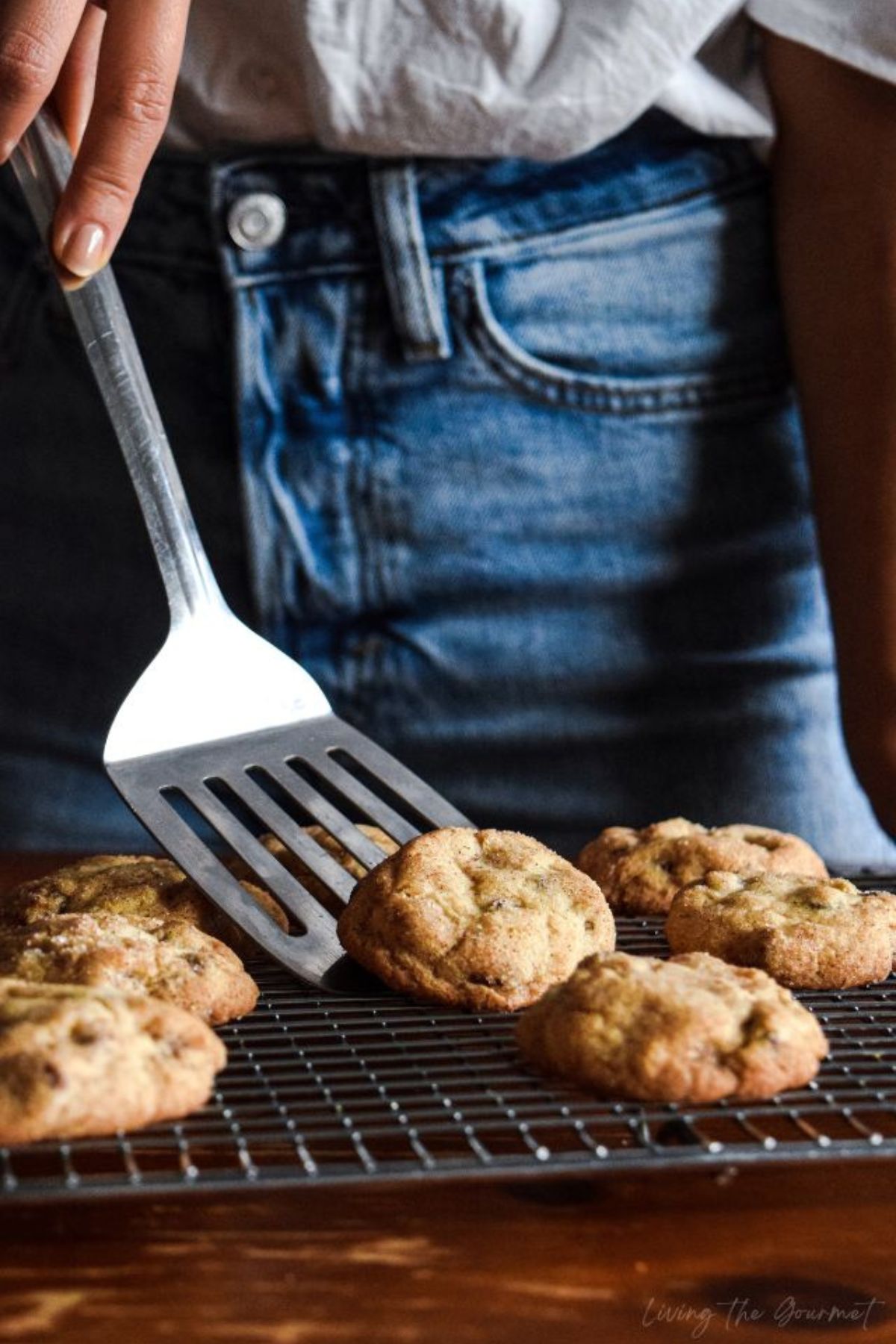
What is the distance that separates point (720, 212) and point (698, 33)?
0.80 ft

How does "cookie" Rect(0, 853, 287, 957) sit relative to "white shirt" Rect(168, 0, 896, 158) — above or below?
below

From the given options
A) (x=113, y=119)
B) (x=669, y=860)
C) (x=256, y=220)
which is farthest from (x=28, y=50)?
(x=669, y=860)

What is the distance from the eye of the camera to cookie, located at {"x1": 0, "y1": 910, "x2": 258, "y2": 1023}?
3.52 feet

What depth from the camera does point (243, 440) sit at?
183 cm

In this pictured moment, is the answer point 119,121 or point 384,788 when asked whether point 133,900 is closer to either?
point 384,788

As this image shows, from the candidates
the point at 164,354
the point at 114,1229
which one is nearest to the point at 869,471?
the point at 164,354

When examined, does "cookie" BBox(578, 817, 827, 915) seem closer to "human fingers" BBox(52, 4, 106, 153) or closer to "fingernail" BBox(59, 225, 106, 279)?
"fingernail" BBox(59, 225, 106, 279)

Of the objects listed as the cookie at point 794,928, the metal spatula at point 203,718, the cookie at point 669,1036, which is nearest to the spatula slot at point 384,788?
the metal spatula at point 203,718

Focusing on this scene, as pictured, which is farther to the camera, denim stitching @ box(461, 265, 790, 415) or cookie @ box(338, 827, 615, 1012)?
denim stitching @ box(461, 265, 790, 415)

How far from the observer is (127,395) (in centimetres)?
142

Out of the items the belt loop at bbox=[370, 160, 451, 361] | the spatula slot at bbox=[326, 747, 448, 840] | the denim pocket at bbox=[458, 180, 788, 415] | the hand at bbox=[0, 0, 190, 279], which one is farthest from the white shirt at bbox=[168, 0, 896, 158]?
the spatula slot at bbox=[326, 747, 448, 840]

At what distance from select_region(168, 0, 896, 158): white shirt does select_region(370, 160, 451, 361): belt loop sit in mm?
40

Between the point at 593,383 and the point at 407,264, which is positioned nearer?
the point at 407,264

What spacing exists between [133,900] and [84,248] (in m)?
0.55
